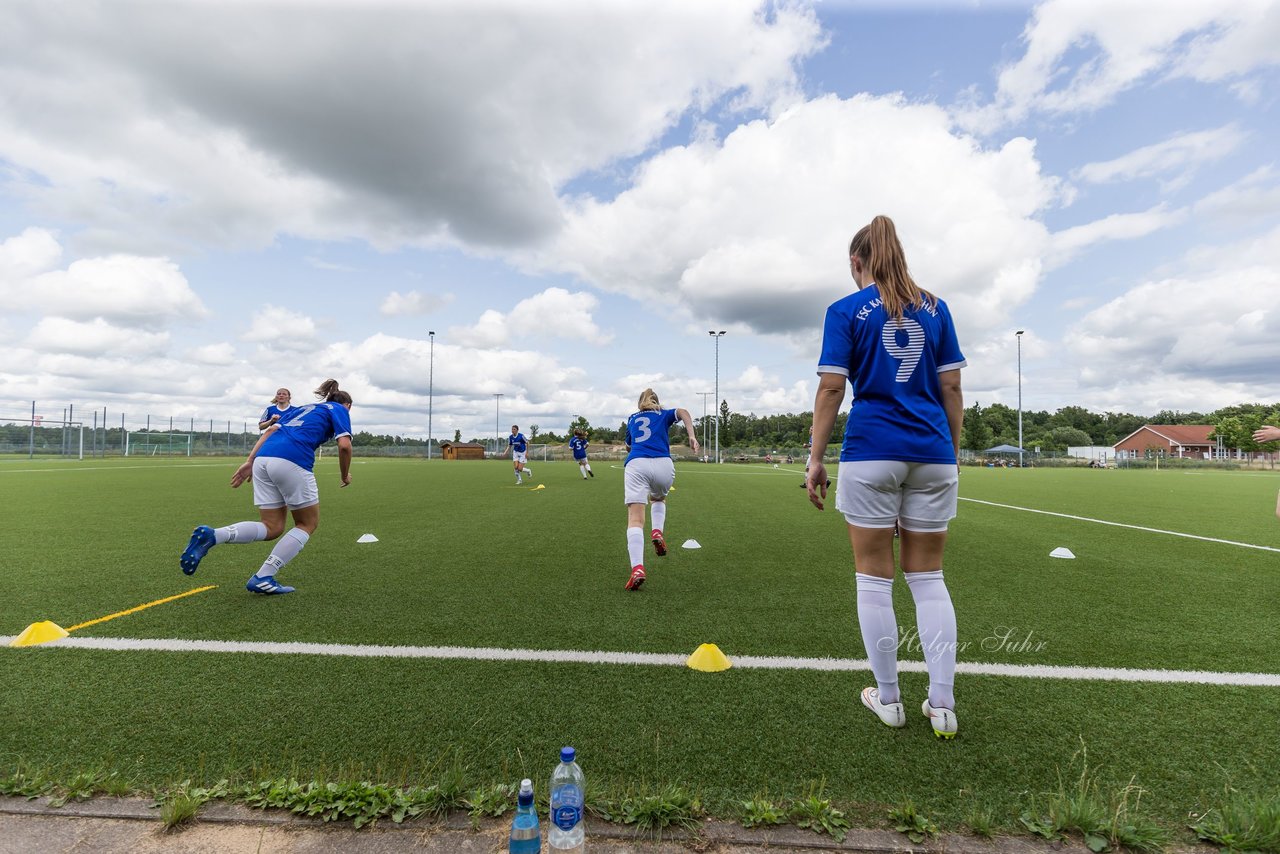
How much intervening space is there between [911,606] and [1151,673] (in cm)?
155

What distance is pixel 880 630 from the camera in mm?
2621

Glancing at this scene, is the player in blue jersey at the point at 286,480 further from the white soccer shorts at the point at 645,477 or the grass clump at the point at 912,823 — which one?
the grass clump at the point at 912,823

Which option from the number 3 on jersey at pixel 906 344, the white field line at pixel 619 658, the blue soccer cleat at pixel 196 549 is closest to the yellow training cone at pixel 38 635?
the white field line at pixel 619 658

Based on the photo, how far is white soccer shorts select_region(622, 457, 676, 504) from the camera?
5.97 m

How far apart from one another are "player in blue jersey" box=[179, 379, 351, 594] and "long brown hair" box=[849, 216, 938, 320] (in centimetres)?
446

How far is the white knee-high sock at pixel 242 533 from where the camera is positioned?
16.5ft

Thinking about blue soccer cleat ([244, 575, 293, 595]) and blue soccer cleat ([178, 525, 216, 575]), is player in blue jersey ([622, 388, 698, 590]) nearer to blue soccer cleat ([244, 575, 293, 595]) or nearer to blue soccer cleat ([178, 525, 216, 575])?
blue soccer cleat ([244, 575, 293, 595])

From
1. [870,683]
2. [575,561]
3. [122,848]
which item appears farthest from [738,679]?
[575,561]

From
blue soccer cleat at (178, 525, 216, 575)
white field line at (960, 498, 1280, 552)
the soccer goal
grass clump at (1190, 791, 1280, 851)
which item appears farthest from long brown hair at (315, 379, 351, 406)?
the soccer goal

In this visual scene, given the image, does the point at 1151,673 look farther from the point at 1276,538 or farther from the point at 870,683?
the point at 1276,538

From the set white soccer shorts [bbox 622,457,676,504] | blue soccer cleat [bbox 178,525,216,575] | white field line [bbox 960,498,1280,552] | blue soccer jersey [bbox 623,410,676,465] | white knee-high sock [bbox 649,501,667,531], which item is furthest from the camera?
white field line [bbox 960,498,1280,552]

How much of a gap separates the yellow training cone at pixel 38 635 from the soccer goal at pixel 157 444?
50.5 metres

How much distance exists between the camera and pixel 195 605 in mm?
4520

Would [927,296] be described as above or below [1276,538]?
above
